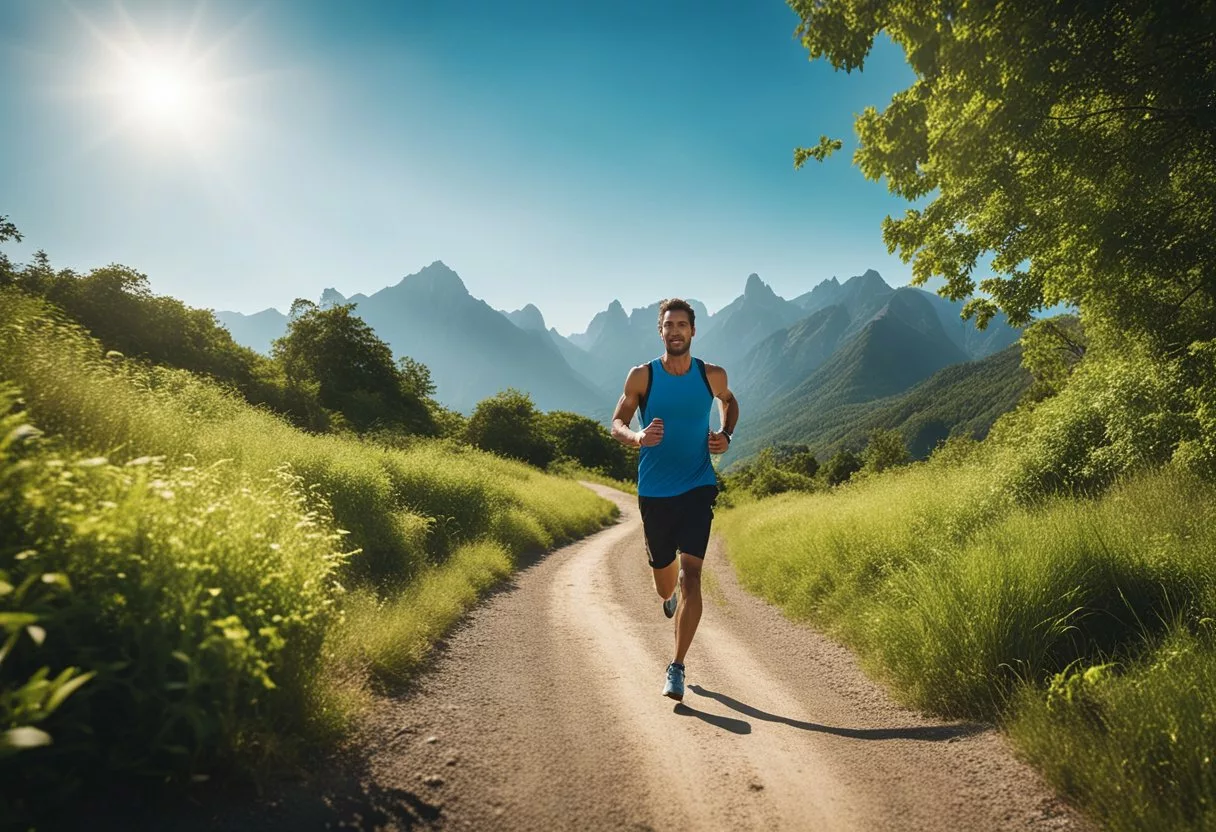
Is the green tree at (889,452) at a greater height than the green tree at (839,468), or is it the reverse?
the green tree at (889,452)

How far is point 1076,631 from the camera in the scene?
4.27 metres

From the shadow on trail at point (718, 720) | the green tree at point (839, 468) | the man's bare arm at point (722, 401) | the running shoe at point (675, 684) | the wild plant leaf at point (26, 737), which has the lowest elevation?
the green tree at point (839, 468)

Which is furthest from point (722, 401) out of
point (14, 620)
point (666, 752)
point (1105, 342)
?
point (1105, 342)

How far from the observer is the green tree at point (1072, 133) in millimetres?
4098

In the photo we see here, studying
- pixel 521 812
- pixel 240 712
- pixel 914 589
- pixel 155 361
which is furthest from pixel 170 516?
pixel 155 361

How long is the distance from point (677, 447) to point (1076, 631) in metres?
3.43

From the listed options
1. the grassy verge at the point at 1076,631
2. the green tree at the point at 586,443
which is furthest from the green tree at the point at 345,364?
the grassy verge at the point at 1076,631

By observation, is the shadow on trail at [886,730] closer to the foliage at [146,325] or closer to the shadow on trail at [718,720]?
the shadow on trail at [718,720]

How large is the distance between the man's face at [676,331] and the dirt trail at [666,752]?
3.09 m

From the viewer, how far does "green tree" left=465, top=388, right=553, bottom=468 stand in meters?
50.2

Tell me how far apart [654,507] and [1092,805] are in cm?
336

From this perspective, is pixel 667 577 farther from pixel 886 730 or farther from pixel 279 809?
pixel 279 809

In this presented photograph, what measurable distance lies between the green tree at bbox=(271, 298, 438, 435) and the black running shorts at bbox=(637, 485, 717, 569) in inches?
1426

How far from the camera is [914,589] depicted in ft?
17.1
